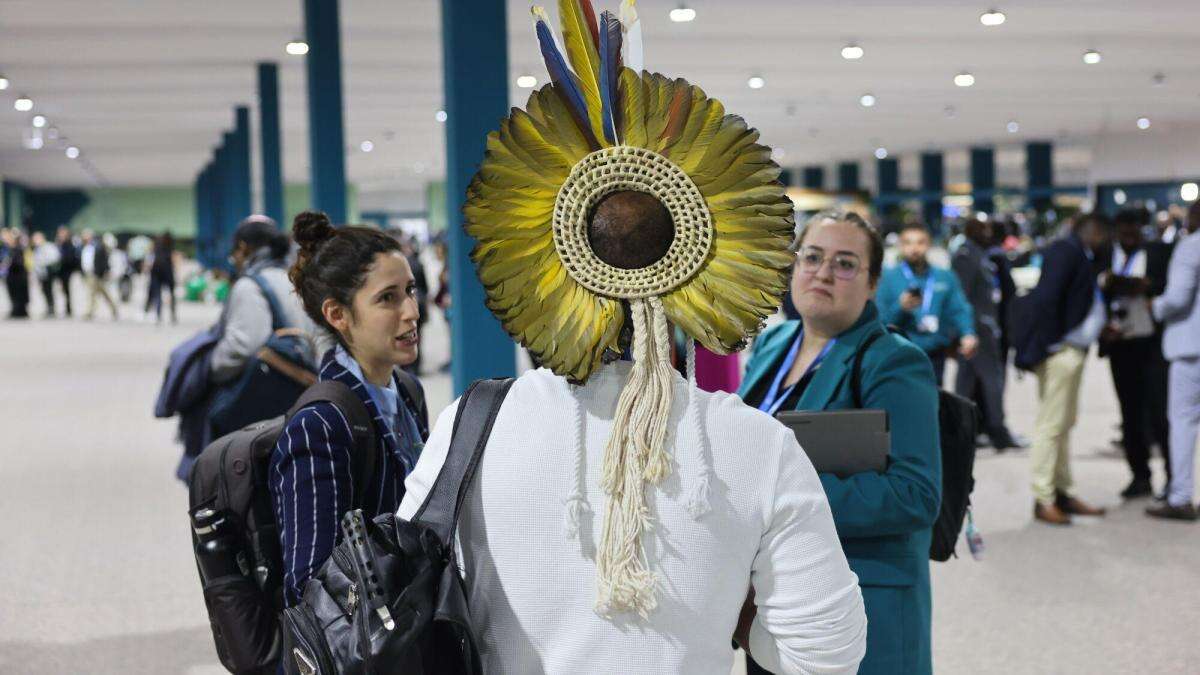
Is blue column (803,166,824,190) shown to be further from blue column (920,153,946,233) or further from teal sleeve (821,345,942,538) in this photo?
teal sleeve (821,345,942,538)

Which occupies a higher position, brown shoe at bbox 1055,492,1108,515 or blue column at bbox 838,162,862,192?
blue column at bbox 838,162,862,192

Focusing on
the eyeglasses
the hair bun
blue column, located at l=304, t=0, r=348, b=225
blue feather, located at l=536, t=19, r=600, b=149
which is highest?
blue column, located at l=304, t=0, r=348, b=225

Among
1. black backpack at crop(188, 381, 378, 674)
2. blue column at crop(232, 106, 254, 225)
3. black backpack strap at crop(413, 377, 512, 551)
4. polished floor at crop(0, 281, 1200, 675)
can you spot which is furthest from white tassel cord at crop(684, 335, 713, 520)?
blue column at crop(232, 106, 254, 225)

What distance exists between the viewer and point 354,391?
7.75 feet

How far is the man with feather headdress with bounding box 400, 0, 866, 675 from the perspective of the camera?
150cm

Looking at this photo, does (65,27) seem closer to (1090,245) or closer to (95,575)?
(95,575)

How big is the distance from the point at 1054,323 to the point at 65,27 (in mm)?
11372

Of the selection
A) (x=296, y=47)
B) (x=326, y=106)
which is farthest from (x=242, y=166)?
(x=326, y=106)

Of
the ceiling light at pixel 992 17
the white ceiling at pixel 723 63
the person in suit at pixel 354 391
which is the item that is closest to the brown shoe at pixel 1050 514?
the person in suit at pixel 354 391

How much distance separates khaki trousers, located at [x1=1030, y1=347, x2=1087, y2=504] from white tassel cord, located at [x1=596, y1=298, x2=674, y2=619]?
5.71 m

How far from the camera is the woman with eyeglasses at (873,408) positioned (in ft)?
8.22

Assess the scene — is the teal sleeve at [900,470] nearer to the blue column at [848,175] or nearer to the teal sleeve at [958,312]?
the teal sleeve at [958,312]

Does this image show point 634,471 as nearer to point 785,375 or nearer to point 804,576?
point 804,576

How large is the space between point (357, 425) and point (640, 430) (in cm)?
88
